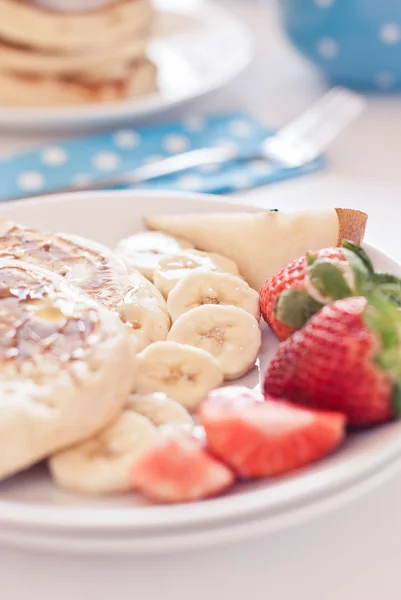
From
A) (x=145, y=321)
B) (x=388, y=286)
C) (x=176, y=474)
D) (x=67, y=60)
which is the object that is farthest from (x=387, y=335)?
(x=67, y=60)

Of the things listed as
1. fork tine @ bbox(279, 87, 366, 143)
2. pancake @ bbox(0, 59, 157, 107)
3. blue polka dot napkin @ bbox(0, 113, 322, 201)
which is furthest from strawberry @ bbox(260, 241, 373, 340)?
pancake @ bbox(0, 59, 157, 107)

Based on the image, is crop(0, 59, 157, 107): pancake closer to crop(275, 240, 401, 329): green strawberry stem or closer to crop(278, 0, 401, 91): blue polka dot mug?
crop(278, 0, 401, 91): blue polka dot mug

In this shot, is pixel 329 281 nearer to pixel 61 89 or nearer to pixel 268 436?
pixel 268 436

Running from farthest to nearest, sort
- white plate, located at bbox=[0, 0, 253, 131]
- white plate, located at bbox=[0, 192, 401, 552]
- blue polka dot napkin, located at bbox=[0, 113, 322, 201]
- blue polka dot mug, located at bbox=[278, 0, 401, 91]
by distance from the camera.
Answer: blue polka dot mug, located at bbox=[278, 0, 401, 91] → white plate, located at bbox=[0, 0, 253, 131] → blue polka dot napkin, located at bbox=[0, 113, 322, 201] → white plate, located at bbox=[0, 192, 401, 552]

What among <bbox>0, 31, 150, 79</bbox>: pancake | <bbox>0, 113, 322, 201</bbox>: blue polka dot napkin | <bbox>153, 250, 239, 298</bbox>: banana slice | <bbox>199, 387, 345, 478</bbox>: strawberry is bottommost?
<bbox>0, 113, 322, 201</bbox>: blue polka dot napkin

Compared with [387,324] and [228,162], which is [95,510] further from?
[228,162]

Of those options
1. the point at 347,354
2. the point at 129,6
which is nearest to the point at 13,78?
the point at 129,6
